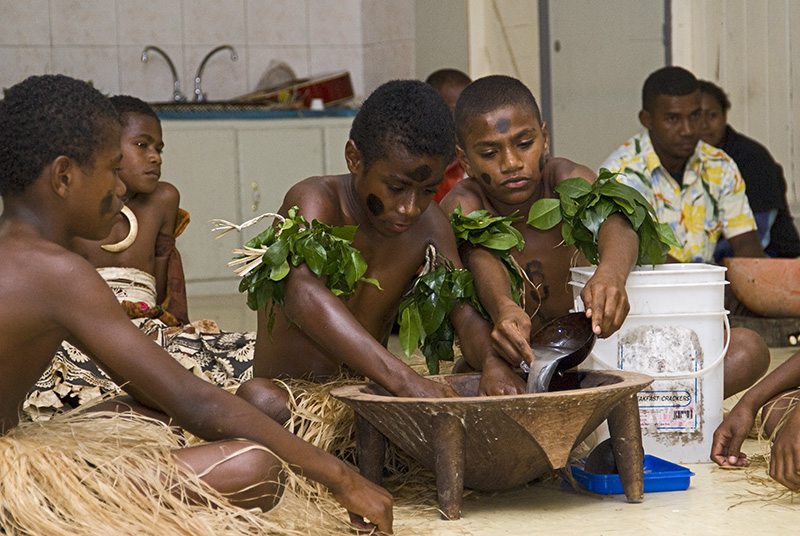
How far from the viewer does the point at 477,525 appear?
6.75 feet

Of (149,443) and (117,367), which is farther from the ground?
(117,367)

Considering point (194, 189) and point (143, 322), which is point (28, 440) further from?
point (194, 189)

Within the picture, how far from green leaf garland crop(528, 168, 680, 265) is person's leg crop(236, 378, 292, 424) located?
82 centimetres

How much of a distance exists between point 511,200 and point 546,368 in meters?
0.71

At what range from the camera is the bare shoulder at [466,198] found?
2.81 meters

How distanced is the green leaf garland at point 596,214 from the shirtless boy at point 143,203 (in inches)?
57.9

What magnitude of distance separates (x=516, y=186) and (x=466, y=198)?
14cm

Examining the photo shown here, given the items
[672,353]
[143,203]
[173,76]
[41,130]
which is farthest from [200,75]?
[41,130]

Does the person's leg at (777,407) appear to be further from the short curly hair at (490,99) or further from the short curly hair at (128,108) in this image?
the short curly hair at (128,108)

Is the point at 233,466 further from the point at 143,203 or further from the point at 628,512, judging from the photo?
the point at 143,203

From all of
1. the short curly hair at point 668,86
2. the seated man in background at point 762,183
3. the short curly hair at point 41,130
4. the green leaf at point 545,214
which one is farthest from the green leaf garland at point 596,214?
the seated man in background at point 762,183

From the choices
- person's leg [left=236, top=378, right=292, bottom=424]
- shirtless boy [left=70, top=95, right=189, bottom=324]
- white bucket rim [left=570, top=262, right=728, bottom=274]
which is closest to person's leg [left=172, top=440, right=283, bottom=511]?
person's leg [left=236, top=378, right=292, bottom=424]

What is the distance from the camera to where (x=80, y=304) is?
176cm

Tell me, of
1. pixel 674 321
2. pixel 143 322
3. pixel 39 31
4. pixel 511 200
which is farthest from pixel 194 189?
pixel 674 321
